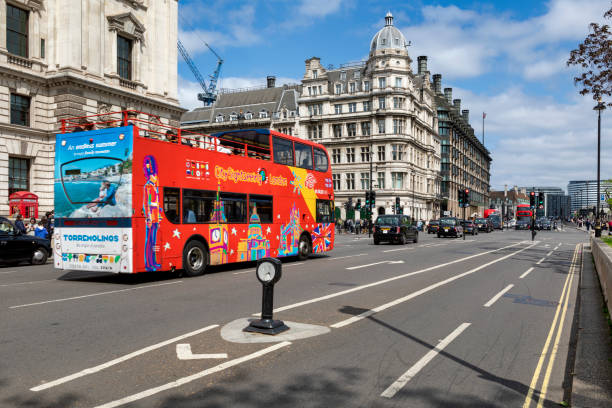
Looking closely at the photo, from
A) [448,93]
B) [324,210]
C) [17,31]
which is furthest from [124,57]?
[448,93]

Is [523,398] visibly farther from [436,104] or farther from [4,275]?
[436,104]

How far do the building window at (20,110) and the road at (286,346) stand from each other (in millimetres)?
20242

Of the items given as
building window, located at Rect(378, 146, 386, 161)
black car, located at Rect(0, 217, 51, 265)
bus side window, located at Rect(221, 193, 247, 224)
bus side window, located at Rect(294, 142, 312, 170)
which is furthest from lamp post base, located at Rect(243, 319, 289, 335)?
building window, located at Rect(378, 146, 386, 161)

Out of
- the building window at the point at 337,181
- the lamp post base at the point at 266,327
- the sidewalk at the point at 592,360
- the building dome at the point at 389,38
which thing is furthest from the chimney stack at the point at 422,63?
the lamp post base at the point at 266,327

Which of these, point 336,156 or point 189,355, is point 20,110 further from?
point 336,156

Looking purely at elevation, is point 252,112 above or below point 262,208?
above

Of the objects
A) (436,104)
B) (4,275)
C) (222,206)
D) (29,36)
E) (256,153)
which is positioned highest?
(436,104)

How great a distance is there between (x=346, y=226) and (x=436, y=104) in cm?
4788

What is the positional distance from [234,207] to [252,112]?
7314 cm

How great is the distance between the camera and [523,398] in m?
4.82

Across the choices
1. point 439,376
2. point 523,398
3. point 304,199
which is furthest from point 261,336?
point 304,199

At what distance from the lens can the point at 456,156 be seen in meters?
106

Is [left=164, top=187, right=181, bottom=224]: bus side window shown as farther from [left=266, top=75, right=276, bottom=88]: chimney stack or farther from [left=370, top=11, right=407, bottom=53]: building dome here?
[left=266, top=75, right=276, bottom=88]: chimney stack

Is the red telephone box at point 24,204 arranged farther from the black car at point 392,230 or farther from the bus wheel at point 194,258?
the black car at point 392,230
